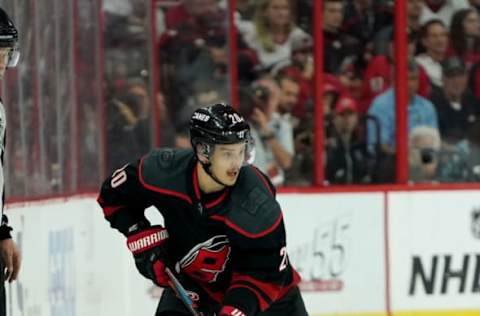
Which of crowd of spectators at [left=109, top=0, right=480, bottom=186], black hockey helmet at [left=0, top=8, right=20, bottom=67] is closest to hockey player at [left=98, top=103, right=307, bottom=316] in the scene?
black hockey helmet at [left=0, top=8, right=20, bottom=67]

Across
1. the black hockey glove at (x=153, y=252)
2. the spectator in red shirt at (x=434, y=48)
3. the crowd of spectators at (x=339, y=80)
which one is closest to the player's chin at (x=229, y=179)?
the black hockey glove at (x=153, y=252)


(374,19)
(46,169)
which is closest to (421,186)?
(374,19)

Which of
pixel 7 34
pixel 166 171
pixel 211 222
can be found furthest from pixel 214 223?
pixel 7 34

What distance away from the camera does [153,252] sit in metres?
4.51

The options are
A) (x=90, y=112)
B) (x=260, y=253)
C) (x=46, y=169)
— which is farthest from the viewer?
(x=90, y=112)

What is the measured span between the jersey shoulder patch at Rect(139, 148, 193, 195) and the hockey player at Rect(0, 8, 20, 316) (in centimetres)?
49

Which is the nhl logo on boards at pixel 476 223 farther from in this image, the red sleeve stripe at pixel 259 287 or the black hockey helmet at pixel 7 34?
the black hockey helmet at pixel 7 34

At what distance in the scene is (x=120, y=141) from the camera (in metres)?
7.54

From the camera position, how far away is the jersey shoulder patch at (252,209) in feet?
14.3

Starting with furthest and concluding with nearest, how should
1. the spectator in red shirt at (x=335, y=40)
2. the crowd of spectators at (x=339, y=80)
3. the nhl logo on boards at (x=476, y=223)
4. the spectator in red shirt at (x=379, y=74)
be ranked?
the spectator in red shirt at (x=379, y=74)
the spectator in red shirt at (x=335, y=40)
the crowd of spectators at (x=339, y=80)
the nhl logo on boards at (x=476, y=223)

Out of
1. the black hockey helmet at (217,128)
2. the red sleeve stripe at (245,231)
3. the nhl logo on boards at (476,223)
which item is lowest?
the nhl logo on boards at (476,223)

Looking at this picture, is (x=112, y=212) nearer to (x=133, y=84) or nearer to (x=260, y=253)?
(x=260, y=253)

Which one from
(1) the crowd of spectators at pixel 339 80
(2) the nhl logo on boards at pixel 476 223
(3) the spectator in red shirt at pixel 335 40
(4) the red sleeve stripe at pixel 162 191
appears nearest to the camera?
(4) the red sleeve stripe at pixel 162 191

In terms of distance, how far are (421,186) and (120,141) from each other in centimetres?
159
